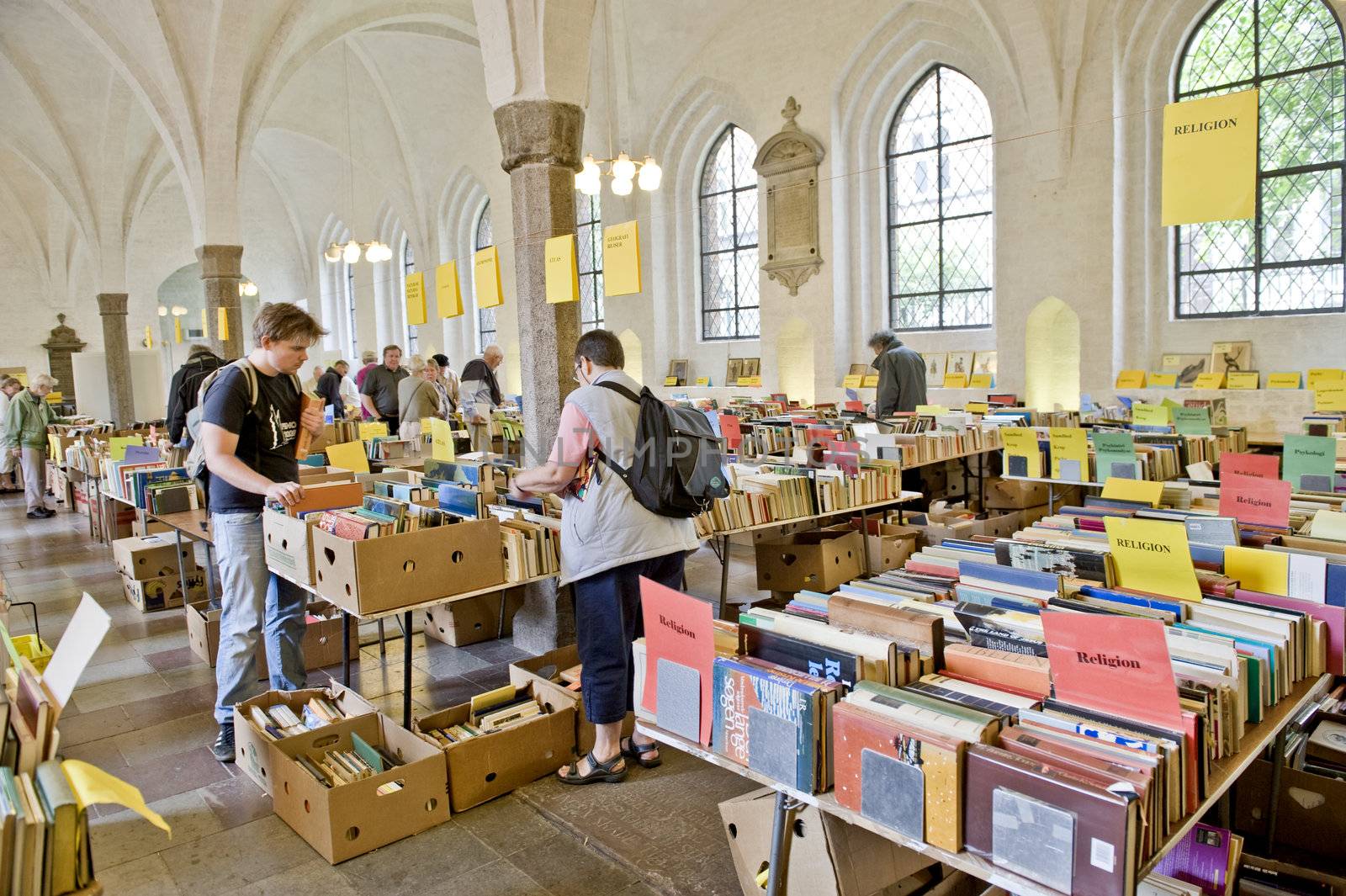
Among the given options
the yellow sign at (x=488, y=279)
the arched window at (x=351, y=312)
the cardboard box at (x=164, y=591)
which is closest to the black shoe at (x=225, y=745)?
the cardboard box at (x=164, y=591)

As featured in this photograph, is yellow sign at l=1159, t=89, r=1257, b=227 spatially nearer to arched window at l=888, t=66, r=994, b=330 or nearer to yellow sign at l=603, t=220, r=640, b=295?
yellow sign at l=603, t=220, r=640, b=295

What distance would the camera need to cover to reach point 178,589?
262 inches

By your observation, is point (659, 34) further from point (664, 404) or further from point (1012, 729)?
point (1012, 729)

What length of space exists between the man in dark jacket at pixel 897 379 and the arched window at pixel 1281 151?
4049mm

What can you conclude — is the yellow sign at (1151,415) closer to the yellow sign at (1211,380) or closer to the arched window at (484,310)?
the yellow sign at (1211,380)

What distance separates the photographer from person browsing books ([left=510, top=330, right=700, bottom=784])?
3473mm

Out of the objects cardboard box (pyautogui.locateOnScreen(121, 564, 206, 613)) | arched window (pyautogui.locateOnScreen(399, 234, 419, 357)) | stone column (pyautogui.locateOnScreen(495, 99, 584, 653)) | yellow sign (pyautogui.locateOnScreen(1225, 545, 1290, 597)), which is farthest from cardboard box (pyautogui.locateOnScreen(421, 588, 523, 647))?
arched window (pyautogui.locateOnScreen(399, 234, 419, 357))

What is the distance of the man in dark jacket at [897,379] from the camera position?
8930 mm

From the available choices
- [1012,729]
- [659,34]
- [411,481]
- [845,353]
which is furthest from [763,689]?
[659,34]

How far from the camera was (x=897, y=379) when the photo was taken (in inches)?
353

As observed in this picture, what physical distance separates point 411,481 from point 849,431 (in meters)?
3.97

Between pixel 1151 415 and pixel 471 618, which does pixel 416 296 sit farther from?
pixel 1151 415

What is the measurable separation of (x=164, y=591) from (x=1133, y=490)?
6101mm

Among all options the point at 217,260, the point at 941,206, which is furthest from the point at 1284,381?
the point at 217,260
